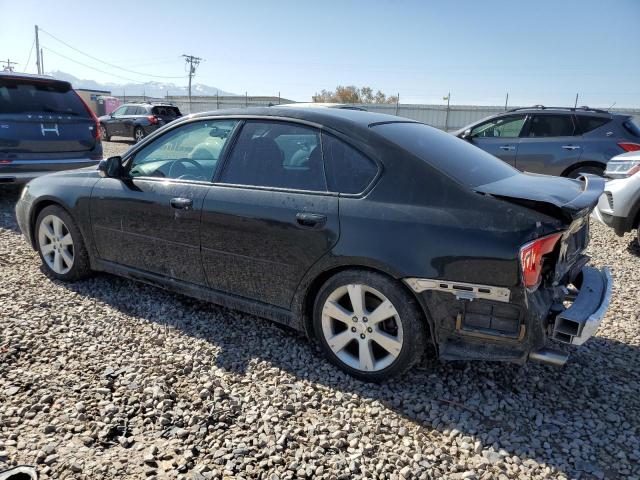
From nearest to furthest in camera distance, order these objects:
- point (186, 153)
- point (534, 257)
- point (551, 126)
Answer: point (534, 257) < point (186, 153) < point (551, 126)

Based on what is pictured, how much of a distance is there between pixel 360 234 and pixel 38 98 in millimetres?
6275

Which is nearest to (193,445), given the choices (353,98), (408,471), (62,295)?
(408,471)

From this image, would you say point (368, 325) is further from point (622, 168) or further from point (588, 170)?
point (588, 170)

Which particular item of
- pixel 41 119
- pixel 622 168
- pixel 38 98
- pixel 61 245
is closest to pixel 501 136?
pixel 622 168

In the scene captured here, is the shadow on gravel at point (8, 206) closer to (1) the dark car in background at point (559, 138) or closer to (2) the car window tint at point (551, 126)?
(1) the dark car in background at point (559, 138)

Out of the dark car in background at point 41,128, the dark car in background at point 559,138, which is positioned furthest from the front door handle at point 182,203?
the dark car in background at point 559,138

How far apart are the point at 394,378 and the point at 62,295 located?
292cm

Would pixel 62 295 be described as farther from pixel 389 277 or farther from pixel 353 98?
pixel 353 98

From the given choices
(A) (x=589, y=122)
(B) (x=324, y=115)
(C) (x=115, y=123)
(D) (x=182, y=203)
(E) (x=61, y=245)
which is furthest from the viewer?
(C) (x=115, y=123)

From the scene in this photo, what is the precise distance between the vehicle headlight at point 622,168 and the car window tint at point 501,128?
2.71m

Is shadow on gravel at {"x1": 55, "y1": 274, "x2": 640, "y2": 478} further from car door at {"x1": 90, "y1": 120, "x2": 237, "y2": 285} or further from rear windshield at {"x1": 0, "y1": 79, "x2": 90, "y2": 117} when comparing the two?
rear windshield at {"x1": 0, "y1": 79, "x2": 90, "y2": 117}

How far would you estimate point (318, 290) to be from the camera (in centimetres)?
304

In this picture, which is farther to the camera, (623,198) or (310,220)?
(623,198)

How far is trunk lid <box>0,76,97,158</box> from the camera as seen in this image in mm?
6468
